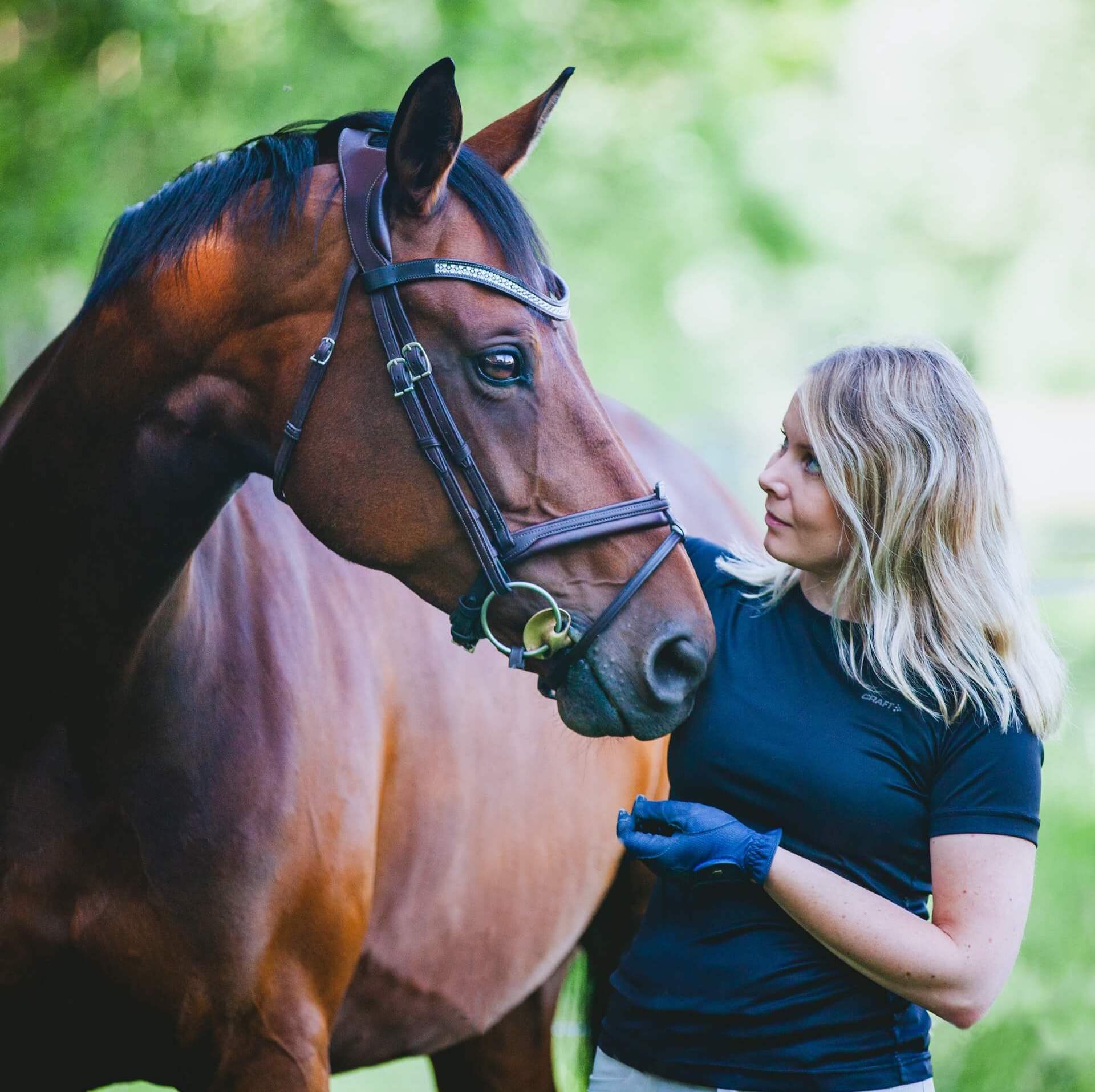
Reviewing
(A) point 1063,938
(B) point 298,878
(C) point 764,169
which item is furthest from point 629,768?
(C) point 764,169

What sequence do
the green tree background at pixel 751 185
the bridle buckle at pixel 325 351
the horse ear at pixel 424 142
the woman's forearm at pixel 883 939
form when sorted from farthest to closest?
the green tree background at pixel 751 185 < the bridle buckle at pixel 325 351 < the horse ear at pixel 424 142 < the woman's forearm at pixel 883 939

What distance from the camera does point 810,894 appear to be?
1.81 m

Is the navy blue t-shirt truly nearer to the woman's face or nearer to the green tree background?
the woman's face

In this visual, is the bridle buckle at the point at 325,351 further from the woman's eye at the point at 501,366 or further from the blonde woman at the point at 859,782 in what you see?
the blonde woman at the point at 859,782

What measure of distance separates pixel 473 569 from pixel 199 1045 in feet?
3.54

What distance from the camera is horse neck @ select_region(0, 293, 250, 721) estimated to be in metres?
2.10

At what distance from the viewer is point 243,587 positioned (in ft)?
8.16

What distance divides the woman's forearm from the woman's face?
1.58ft

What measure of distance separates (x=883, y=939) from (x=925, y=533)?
62cm

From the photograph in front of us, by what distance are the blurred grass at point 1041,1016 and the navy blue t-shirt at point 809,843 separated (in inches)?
60.3

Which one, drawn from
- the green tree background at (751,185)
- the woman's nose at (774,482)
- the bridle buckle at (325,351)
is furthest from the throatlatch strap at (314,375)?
the green tree background at (751,185)

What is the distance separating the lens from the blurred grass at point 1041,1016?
415cm

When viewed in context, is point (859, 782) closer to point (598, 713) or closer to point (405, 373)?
point (598, 713)

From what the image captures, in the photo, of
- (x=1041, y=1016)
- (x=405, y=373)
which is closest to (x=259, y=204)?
(x=405, y=373)
